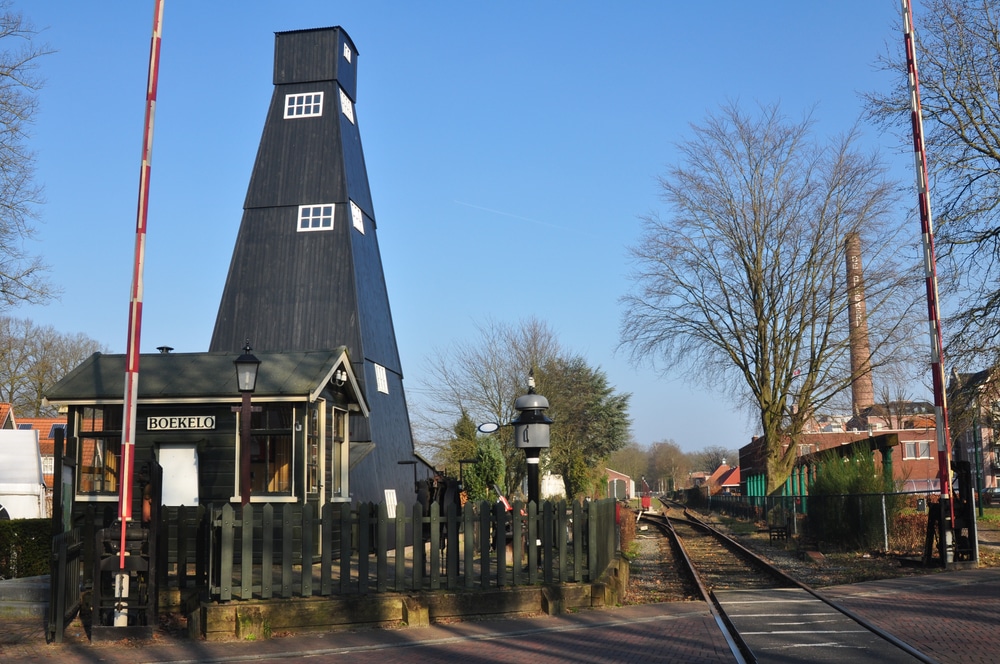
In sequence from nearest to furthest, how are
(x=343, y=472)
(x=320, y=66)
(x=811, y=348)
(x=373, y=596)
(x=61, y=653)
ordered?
Result: (x=61, y=653) → (x=373, y=596) → (x=343, y=472) → (x=320, y=66) → (x=811, y=348)

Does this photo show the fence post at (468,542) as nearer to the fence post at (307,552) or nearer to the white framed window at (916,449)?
the fence post at (307,552)

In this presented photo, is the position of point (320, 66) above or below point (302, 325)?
above

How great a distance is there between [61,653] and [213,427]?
780 centimetres

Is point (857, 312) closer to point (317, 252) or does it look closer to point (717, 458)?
point (317, 252)

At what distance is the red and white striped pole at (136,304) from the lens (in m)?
11.9

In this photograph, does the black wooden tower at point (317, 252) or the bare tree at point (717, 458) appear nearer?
the black wooden tower at point (317, 252)

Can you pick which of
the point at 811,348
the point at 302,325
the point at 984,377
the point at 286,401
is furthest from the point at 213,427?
the point at 811,348

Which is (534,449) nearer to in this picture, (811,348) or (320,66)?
(320,66)

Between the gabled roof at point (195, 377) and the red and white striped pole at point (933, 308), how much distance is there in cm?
1108

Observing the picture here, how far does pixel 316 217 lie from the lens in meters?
29.1

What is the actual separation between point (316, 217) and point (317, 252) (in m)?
1.13

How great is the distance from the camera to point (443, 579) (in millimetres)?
12680

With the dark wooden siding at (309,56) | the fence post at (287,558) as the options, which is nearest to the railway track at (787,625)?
the fence post at (287,558)

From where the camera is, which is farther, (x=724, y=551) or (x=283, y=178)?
(x=283, y=178)
